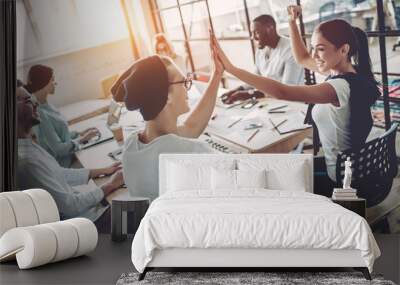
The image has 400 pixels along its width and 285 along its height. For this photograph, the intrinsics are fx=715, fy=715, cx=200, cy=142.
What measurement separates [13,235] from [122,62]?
250 cm

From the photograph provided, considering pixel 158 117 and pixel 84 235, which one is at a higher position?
pixel 158 117

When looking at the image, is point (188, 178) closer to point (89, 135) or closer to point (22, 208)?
point (89, 135)

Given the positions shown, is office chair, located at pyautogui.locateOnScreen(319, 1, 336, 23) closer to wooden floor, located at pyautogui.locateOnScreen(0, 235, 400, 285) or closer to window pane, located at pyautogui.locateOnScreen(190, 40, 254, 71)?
window pane, located at pyautogui.locateOnScreen(190, 40, 254, 71)

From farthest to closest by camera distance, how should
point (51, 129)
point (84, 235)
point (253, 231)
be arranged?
point (51, 129) < point (84, 235) < point (253, 231)

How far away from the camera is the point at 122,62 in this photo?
7375mm

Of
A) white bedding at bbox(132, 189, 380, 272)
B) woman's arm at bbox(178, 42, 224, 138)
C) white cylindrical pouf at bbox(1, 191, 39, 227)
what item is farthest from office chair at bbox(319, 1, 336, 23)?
white cylindrical pouf at bbox(1, 191, 39, 227)

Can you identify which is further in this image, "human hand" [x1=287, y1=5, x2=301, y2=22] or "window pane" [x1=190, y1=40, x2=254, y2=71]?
"window pane" [x1=190, y1=40, x2=254, y2=71]

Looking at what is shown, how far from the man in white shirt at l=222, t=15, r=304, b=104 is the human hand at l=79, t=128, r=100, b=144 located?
1734mm

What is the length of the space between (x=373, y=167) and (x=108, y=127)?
2698 millimetres

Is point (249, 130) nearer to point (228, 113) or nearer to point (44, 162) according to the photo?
point (228, 113)

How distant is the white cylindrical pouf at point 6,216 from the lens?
18.7 feet

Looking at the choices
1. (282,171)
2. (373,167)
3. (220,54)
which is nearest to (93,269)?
(282,171)

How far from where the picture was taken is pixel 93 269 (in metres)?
5.48

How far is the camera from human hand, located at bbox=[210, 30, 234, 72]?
7207 millimetres
